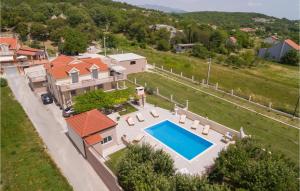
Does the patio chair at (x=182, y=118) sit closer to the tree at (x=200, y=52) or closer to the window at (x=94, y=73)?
the window at (x=94, y=73)

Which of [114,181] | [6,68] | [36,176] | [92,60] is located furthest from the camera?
[6,68]

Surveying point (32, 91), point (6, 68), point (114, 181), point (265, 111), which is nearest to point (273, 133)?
point (265, 111)

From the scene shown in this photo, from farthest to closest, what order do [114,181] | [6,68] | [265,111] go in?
[6,68]
[265,111]
[114,181]

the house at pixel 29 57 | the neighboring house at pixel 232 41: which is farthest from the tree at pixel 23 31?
the neighboring house at pixel 232 41

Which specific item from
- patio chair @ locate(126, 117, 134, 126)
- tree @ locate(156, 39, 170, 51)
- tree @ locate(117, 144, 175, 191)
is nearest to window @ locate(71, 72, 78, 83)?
patio chair @ locate(126, 117, 134, 126)

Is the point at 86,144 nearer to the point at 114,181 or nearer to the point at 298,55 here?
the point at 114,181

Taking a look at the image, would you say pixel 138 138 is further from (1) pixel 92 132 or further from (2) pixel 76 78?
(2) pixel 76 78
